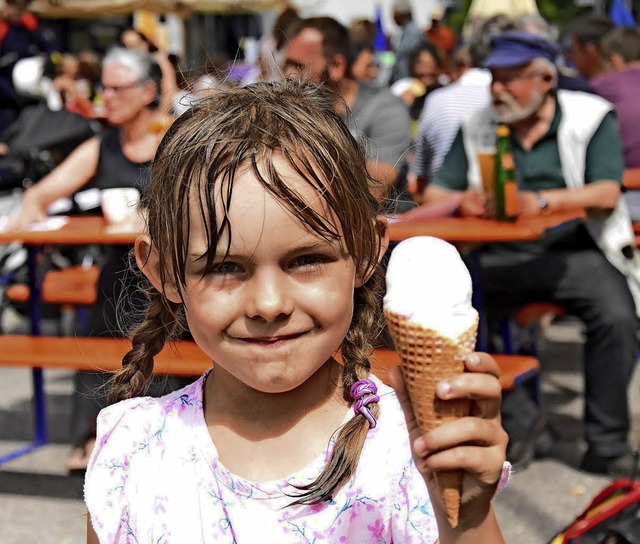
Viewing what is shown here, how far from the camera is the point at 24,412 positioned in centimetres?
578

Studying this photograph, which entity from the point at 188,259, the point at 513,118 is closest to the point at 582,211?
the point at 513,118

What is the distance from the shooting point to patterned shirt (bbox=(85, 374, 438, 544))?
1.56 m

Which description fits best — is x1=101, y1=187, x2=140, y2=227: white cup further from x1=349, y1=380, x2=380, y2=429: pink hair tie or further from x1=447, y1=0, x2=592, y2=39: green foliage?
x1=447, y1=0, x2=592, y2=39: green foliage

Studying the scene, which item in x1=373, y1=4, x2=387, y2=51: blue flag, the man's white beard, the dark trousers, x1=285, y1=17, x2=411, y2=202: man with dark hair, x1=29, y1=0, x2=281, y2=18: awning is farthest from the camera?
x1=29, y1=0, x2=281, y2=18: awning

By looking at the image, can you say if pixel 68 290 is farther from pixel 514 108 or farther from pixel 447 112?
pixel 514 108

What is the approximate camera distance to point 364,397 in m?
1.63

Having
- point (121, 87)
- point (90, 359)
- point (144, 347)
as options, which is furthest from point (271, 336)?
point (121, 87)

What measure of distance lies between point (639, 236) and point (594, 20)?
4035 mm

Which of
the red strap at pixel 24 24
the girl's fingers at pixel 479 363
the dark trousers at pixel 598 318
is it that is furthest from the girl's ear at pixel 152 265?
the red strap at pixel 24 24

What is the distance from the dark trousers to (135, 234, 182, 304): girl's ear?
3.19 meters

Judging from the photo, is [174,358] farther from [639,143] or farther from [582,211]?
[639,143]

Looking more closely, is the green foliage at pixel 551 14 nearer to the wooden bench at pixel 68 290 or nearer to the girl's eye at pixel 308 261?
the wooden bench at pixel 68 290

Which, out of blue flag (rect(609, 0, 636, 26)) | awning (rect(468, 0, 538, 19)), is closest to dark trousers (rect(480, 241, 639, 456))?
awning (rect(468, 0, 538, 19))

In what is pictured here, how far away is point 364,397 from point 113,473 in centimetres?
43
